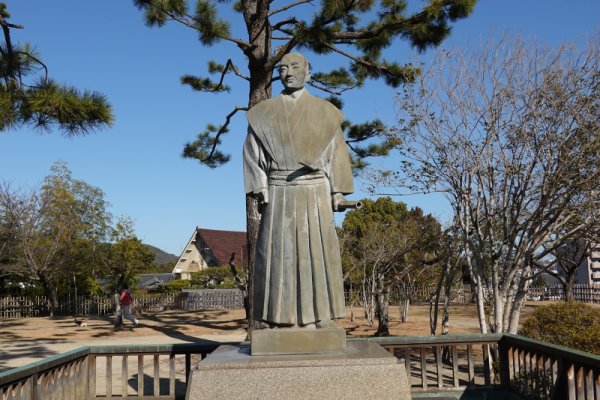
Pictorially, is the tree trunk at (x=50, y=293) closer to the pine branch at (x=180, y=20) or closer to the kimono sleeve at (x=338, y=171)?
the pine branch at (x=180, y=20)

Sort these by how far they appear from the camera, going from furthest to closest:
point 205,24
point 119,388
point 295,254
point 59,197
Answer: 1. point 59,197
2. point 205,24
3. point 119,388
4. point 295,254

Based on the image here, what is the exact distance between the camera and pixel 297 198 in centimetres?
481

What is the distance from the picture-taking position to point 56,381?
224 inches

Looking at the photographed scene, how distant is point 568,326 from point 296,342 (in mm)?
5928

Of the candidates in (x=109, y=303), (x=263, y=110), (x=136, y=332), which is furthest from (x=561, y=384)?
(x=109, y=303)

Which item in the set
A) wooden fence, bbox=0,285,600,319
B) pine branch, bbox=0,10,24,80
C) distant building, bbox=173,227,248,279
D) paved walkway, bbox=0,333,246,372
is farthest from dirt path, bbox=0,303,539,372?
distant building, bbox=173,227,248,279

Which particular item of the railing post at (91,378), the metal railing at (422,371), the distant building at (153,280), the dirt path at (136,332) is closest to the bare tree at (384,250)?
the dirt path at (136,332)

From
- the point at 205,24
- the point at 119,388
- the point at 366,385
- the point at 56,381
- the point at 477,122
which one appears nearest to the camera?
the point at 366,385

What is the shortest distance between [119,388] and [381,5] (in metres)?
8.91

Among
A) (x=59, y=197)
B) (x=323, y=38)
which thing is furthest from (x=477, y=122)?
(x=59, y=197)

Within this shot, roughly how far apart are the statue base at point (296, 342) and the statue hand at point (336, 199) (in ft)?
3.29

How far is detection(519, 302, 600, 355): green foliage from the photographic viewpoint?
8195 millimetres

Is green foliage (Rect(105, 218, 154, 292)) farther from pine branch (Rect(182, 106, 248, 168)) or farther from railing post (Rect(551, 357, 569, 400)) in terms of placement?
railing post (Rect(551, 357, 569, 400))

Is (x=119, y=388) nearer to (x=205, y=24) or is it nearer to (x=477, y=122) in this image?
(x=205, y=24)
